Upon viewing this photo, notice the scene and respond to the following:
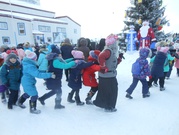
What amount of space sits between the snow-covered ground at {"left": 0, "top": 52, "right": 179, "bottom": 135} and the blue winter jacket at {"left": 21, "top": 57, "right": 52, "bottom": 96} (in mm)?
616

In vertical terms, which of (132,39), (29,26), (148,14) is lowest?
(132,39)

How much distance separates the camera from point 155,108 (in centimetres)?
338

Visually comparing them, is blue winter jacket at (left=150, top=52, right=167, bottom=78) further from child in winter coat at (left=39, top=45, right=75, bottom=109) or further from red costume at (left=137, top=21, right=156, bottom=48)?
red costume at (left=137, top=21, right=156, bottom=48)

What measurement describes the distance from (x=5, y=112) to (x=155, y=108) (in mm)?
3602

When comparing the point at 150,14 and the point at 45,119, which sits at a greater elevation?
the point at 150,14

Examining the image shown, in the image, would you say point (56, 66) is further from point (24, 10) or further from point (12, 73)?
point (24, 10)

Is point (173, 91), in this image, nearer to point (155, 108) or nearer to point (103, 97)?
point (155, 108)

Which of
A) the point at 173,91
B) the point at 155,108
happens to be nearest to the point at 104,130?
the point at 155,108

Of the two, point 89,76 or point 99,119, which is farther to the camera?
point 89,76

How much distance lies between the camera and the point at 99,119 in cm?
302

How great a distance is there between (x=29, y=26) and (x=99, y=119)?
2008 centimetres

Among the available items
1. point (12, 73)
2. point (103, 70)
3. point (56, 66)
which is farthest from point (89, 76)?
point (12, 73)

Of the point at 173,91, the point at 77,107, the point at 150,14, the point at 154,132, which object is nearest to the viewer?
the point at 154,132

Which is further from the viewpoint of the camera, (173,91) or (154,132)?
(173,91)
